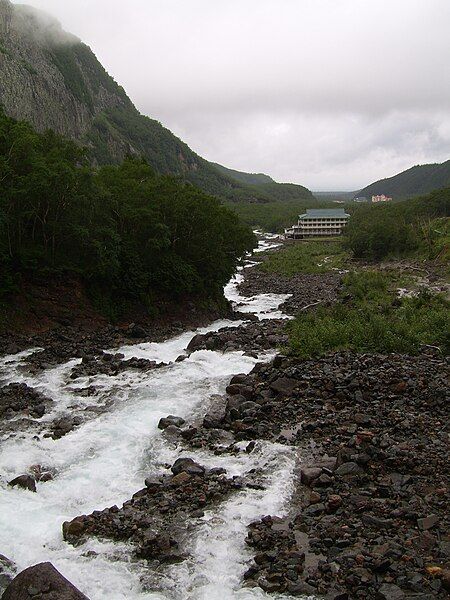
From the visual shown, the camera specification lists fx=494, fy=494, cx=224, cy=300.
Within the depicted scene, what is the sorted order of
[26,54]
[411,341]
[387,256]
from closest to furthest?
[411,341], [387,256], [26,54]

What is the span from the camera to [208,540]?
11531 mm

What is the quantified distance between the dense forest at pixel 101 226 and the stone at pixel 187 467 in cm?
1961

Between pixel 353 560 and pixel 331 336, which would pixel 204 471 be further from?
pixel 331 336

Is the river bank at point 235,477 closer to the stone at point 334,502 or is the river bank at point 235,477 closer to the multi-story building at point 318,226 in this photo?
the stone at point 334,502

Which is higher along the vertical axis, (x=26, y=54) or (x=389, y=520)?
(x=26, y=54)

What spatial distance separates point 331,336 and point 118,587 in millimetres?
18918

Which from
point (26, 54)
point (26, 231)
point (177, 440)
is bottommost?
point (177, 440)

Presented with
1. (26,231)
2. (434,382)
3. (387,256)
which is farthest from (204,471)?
(387,256)

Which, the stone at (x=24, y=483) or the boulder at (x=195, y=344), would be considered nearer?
the stone at (x=24, y=483)

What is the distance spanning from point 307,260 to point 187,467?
241ft

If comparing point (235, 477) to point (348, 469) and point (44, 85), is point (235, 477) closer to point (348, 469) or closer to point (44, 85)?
point (348, 469)

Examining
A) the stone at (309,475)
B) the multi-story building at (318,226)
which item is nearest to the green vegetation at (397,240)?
the multi-story building at (318,226)

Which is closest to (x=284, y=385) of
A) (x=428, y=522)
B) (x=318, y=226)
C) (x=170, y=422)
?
(x=170, y=422)

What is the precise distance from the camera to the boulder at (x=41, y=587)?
8.91 m
